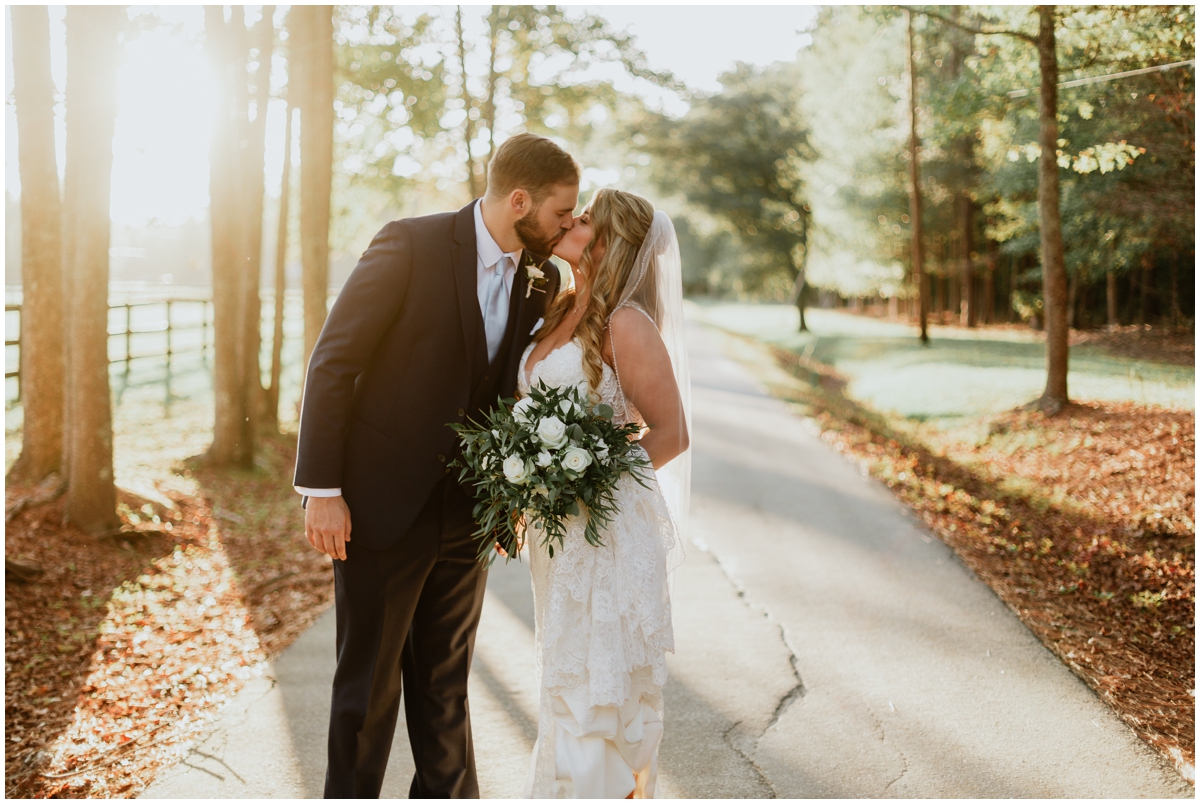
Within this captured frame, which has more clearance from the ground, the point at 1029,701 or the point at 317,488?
the point at 317,488

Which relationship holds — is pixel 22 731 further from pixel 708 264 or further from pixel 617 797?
pixel 708 264

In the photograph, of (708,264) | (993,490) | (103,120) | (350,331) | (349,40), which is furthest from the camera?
(708,264)

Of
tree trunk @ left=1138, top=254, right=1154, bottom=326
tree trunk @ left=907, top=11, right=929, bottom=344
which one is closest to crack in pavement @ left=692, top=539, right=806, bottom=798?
tree trunk @ left=1138, top=254, right=1154, bottom=326

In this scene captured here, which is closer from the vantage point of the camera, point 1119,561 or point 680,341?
point 680,341

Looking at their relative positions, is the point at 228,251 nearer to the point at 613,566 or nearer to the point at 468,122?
the point at 613,566

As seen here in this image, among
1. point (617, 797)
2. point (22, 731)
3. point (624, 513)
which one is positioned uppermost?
point (624, 513)

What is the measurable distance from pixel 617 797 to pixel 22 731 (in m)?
2.90

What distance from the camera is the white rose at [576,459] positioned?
2.62m

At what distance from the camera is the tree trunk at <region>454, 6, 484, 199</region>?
15.0 metres

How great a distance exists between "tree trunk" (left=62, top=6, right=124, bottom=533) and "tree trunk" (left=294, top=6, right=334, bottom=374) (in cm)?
307

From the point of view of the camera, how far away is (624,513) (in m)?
2.95

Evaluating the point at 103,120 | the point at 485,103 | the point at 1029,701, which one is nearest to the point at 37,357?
the point at 103,120

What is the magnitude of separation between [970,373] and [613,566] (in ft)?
48.1

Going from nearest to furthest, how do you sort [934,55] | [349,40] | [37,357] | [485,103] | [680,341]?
1. [680,341]
2. [37,357]
3. [349,40]
4. [485,103]
5. [934,55]
